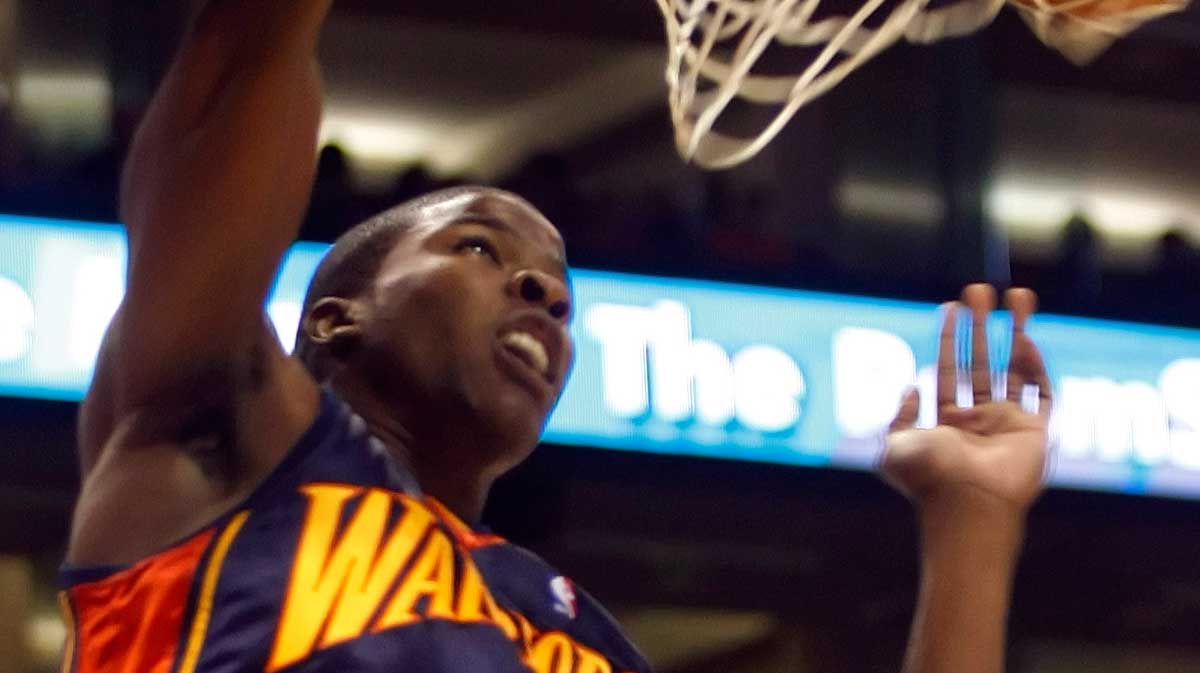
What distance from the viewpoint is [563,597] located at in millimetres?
1669

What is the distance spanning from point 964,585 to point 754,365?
3.77 m

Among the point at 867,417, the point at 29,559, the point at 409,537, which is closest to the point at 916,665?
the point at 409,537

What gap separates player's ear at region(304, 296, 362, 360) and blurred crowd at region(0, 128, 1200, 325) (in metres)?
3.42

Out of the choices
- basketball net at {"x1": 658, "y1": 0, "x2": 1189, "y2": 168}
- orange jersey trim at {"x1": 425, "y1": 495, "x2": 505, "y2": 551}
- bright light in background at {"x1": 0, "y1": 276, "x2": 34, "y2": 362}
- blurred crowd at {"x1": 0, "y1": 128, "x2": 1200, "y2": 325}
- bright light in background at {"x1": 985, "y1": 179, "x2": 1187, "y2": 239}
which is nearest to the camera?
orange jersey trim at {"x1": 425, "y1": 495, "x2": 505, "y2": 551}

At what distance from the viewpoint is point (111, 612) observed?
1294 mm

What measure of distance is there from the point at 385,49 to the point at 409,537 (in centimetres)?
517

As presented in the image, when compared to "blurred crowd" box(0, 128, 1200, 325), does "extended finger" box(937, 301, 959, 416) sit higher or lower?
higher

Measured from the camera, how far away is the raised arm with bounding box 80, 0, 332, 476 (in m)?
1.27

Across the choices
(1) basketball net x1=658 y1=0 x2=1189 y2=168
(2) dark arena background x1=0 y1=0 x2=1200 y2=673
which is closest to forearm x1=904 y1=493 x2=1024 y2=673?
(1) basketball net x1=658 y1=0 x2=1189 y2=168

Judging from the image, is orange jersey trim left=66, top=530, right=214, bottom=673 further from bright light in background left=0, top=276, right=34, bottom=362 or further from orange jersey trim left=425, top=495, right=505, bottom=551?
bright light in background left=0, top=276, right=34, bottom=362

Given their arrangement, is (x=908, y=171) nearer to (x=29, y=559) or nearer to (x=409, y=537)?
(x=29, y=559)

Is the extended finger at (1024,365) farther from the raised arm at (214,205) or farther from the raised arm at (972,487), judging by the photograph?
the raised arm at (214,205)

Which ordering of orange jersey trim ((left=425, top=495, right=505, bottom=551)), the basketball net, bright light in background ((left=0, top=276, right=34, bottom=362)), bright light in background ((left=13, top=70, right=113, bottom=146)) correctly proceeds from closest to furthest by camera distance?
orange jersey trim ((left=425, top=495, right=505, bottom=551)), the basketball net, bright light in background ((left=0, top=276, right=34, bottom=362)), bright light in background ((left=13, top=70, right=113, bottom=146))

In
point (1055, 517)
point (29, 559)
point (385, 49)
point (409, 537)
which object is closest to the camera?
point (409, 537)
